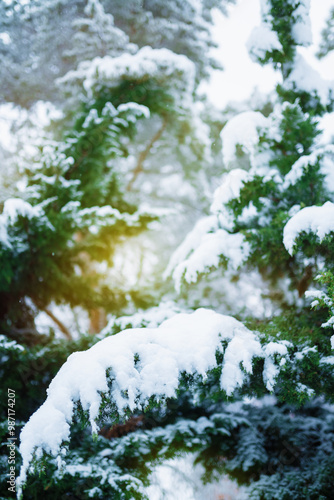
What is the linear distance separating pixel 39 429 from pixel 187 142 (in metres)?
7.05

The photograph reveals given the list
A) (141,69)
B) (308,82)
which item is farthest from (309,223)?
(141,69)

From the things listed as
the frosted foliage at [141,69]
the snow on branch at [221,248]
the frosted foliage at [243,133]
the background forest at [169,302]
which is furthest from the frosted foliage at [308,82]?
the frosted foliage at [141,69]

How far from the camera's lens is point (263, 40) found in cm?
360

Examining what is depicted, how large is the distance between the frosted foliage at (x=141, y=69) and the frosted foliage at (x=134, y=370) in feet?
14.3

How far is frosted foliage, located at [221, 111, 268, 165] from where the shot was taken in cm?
315

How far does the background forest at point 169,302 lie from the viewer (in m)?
2.12

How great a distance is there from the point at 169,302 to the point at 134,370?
80.9 inches

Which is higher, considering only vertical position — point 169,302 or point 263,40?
point 263,40

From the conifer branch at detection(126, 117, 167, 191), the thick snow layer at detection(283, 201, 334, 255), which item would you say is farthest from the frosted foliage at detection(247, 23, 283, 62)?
the conifer branch at detection(126, 117, 167, 191)

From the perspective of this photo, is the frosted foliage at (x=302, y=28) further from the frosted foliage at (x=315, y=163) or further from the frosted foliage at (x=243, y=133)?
the frosted foliage at (x=315, y=163)

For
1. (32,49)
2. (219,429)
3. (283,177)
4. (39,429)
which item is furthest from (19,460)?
(32,49)

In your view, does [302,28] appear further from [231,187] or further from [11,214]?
[11,214]

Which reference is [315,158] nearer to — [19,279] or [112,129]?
[112,129]

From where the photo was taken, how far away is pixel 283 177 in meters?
3.30
